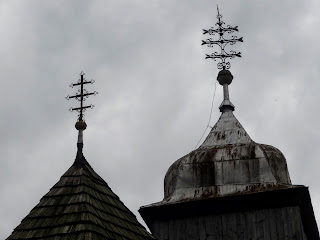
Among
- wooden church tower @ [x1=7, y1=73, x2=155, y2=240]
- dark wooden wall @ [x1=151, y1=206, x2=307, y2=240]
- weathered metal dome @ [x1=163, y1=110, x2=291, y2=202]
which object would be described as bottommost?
wooden church tower @ [x1=7, y1=73, x2=155, y2=240]

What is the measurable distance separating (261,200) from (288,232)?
32.8 inches

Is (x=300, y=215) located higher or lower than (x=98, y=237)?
higher

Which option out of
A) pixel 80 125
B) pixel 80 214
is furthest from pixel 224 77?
pixel 80 214

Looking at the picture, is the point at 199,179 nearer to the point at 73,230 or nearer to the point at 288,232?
the point at 288,232

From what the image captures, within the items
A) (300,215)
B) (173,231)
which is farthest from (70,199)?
(300,215)

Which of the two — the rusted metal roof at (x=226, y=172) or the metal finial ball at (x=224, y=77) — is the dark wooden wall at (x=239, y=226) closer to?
the rusted metal roof at (x=226, y=172)

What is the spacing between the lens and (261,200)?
1596 centimetres

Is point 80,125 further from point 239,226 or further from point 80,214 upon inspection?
point 239,226

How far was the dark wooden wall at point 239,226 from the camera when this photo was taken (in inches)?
619

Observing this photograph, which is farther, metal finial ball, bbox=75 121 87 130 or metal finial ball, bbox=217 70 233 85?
metal finial ball, bbox=217 70 233 85

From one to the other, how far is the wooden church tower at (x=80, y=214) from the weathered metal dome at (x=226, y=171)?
124 inches

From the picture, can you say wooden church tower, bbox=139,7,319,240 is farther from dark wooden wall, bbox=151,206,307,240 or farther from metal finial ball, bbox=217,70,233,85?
metal finial ball, bbox=217,70,233,85

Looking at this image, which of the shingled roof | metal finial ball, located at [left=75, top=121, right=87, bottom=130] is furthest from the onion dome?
the shingled roof

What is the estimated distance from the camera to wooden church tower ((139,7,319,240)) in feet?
52.0
